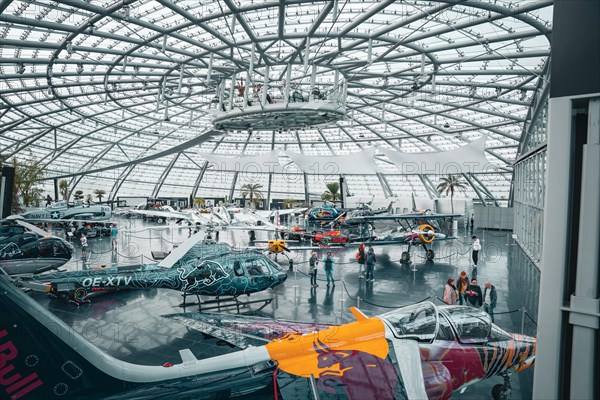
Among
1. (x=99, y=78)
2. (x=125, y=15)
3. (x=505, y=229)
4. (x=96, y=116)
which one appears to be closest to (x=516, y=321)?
(x=125, y=15)

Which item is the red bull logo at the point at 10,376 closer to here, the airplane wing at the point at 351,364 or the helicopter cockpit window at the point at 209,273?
the airplane wing at the point at 351,364

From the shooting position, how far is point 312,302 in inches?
586

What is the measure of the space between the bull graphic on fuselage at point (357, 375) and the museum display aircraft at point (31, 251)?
1648cm

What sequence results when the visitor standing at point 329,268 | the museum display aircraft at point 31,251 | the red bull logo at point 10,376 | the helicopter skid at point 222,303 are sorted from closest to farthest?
the red bull logo at point 10,376 → the helicopter skid at point 222,303 → the museum display aircraft at point 31,251 → the visitor standing at point 329,268

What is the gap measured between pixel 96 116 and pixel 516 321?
44.9 m

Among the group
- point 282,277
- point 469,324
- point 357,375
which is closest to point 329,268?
point 282,277

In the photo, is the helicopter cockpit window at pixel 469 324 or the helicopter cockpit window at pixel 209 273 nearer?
the helicopter cockpit window at pixel 469 324

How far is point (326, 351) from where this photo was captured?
20.4ft

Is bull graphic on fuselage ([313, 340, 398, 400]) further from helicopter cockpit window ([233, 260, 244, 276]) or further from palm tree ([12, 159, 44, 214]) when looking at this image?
palm tree ([12, 159, 44, 214])

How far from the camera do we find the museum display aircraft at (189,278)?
1294 centimetres

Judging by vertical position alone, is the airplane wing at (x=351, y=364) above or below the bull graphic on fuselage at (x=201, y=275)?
above

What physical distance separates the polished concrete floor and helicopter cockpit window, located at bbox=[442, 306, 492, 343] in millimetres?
2002

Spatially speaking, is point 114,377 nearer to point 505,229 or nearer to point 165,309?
point 165,309

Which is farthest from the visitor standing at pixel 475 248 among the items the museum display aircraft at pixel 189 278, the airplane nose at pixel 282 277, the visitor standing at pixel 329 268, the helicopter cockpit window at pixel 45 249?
the helicopter cockpit window at pixel 45 249
